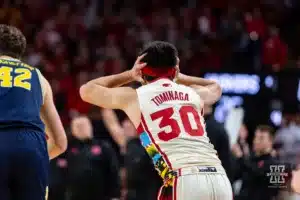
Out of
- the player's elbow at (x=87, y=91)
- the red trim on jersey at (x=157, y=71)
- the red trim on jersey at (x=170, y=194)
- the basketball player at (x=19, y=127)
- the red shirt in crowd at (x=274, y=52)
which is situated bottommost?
the red trim on jersey at (x=170, y=194)

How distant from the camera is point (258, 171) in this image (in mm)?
8055

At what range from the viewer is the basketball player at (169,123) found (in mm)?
4840

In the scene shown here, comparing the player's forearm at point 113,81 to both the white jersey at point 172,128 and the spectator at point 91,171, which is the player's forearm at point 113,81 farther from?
the spectator at point 91,171

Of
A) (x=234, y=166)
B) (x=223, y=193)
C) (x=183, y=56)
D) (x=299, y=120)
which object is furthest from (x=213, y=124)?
(x=183, y=56)

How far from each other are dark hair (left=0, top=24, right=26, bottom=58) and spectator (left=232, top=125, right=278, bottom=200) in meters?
3.38

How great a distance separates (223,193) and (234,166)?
3.59m

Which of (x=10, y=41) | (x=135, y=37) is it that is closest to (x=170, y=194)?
(x=10, y=41)

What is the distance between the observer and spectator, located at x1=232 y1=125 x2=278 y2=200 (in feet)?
25.5

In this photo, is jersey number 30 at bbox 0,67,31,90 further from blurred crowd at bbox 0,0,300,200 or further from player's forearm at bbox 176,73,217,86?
blurred crowd at bbox 0,0,300,200

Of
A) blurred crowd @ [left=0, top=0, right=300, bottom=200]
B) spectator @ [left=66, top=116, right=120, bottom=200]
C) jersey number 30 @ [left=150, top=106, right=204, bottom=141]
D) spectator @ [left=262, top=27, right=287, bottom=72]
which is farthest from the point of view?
spectator @ [left=262, top=27, right=287, bottom=72]

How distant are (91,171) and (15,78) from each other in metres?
5.07

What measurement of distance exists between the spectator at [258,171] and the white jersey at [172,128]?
2645mm

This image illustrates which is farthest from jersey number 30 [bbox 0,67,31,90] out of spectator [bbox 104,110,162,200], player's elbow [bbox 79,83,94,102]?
spectator [bbox 104,110,162,200]

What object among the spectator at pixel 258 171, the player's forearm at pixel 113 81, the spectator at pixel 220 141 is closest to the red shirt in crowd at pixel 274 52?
the spectator at pixel 258 171
